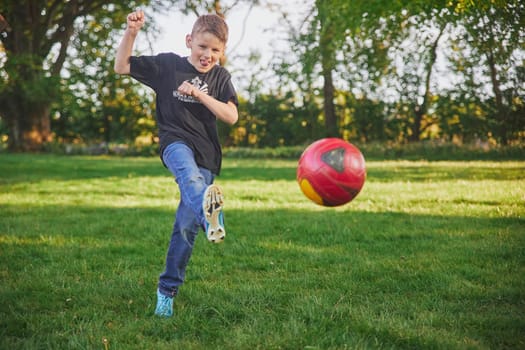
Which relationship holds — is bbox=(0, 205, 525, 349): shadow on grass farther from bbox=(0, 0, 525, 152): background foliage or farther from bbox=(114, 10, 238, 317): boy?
bbox=(0, 0, 525, 152): background foliage

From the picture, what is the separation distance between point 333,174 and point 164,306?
1.74 m

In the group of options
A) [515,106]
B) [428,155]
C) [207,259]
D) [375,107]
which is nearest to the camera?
[207,259]

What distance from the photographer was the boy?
338cm

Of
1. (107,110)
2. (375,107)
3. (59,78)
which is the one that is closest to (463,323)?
(59,78)

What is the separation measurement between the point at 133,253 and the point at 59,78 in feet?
42.3

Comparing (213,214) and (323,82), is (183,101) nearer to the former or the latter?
(213,214)

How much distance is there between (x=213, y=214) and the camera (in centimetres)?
304

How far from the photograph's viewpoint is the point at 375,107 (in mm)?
23406

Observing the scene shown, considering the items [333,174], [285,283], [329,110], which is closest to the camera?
[285,283]

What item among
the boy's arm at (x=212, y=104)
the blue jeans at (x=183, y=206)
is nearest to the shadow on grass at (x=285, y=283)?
the blue jeans at (x=183, y=206)

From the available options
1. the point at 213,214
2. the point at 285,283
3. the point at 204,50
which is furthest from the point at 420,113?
the point at 213,214

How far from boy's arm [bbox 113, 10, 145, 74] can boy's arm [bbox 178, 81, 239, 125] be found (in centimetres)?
50

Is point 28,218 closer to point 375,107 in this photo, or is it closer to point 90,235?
point 90,235

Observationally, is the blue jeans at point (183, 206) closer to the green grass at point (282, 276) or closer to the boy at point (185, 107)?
the boy at point (185, 107)
